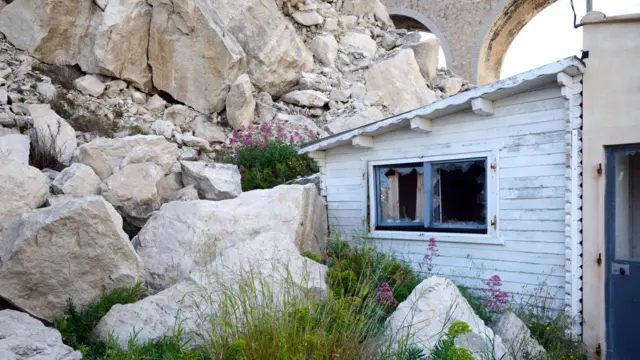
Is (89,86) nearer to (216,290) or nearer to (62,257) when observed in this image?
(62,257)

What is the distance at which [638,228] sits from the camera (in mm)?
5398

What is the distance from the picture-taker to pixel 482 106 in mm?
6281

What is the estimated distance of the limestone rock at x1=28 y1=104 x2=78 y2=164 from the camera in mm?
8555

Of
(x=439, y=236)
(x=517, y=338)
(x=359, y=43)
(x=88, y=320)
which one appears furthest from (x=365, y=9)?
(x=88, y=320)

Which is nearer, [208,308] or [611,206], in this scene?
[208,308]

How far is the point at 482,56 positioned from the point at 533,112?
16267mm

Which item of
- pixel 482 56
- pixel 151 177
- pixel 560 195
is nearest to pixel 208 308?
pixel 151 177

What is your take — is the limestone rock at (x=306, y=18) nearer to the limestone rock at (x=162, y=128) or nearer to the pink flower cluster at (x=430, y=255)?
the limestone rock at (x=162, y=128)

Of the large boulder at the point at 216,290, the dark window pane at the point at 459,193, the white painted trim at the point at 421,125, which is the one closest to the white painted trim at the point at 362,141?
the white painted trim at the point at 421,125

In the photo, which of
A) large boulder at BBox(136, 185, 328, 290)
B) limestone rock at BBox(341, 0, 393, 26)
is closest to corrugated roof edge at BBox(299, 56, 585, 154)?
large boulder at BBox(136, 185, 328, 290)

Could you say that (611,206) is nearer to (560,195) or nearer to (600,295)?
(560,195)

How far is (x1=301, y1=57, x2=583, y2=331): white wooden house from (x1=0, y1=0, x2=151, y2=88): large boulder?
22.8 feet

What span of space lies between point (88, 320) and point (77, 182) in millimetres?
2621

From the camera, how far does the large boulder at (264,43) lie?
1396 centimetres
